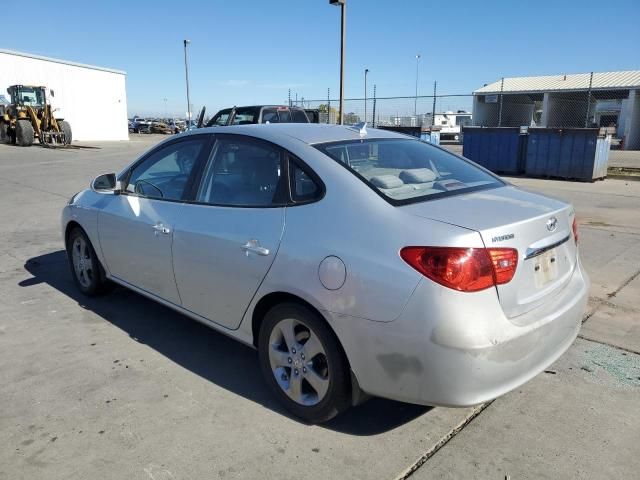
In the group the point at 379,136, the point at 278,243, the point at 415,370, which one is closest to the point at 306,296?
the point at 278,243

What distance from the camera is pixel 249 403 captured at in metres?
3.06

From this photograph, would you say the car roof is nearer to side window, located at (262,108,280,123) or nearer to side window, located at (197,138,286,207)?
side window, located at (197,138,286,207)

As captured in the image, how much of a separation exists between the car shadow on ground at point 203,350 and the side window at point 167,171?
1.05 metres

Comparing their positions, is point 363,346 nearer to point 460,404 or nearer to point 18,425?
point 460,404

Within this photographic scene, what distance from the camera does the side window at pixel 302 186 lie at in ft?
9.16

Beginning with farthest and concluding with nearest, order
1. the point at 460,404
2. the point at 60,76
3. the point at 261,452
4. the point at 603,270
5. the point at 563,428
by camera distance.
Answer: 1. the point at 60,76
2. the point at 603,270
3. the point at 563,428
4. the point at 261,452
5. the point at 460,404

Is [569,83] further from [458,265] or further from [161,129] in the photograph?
[458,265]

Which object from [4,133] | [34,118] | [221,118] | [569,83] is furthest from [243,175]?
[569,83]

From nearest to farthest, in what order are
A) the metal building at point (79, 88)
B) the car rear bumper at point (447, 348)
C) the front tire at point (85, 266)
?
the car rear bumper at point (447, 348)
the front tire at point (85, 266)
the metal building at point (79, 88)

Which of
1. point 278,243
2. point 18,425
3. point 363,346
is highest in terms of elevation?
point 278,243

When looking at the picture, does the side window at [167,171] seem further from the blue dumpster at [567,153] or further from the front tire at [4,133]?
the front tire at [4,133]

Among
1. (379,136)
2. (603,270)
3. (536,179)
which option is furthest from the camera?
(536,179)

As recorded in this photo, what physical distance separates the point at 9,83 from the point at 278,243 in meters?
34.9

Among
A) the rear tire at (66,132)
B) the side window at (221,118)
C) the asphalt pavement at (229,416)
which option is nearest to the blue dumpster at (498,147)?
the side window at (221,118)
